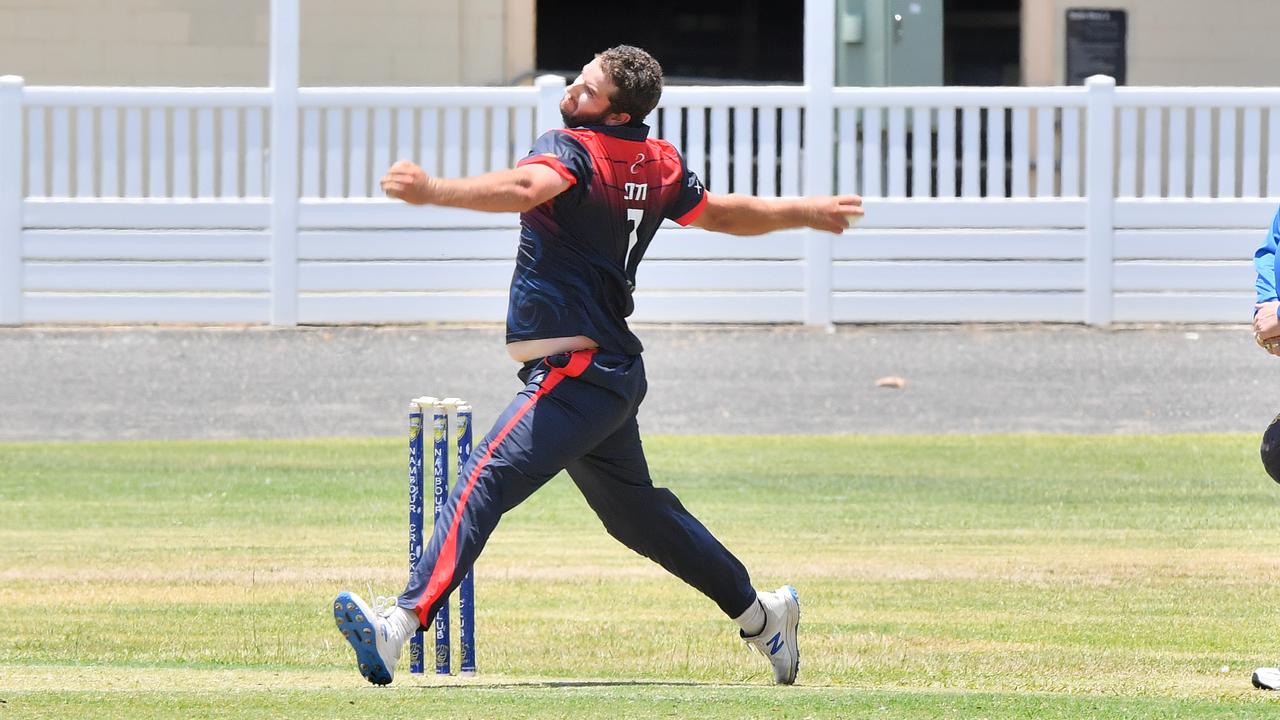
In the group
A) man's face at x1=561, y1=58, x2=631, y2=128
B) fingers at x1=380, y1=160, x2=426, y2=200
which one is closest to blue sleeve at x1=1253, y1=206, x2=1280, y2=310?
man's face at x1=561, y1=58, x2=631, y2=128

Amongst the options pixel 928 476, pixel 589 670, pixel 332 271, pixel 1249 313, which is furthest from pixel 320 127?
pixel 589 670

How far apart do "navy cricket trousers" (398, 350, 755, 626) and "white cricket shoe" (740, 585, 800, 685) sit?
12 cm

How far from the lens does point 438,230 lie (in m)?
16.4

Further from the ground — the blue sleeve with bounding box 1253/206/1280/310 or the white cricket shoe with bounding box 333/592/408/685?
the blue sleeve with bounding box 1253/206/1280/310

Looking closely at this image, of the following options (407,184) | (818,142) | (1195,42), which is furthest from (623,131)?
(1195,42)

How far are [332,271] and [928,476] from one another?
19.5 ft

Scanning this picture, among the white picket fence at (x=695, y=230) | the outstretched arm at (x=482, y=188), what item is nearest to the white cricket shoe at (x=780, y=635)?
the outstretched arm at (x=482, y=188)

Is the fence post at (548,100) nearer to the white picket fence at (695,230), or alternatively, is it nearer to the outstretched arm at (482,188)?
the white picket fence at (695,230)

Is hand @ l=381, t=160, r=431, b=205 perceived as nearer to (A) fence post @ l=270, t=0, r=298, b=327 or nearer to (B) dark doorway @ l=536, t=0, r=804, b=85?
(A) fence post @ l=270, t=0, r=298, b=327

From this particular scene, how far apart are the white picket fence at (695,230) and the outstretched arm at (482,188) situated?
1035 cm

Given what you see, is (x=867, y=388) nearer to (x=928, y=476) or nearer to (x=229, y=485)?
(x=928, y=476)

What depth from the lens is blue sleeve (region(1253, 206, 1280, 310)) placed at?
6199 millimetres

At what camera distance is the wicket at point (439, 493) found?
6.45 meters

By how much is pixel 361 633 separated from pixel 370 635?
25 mm
